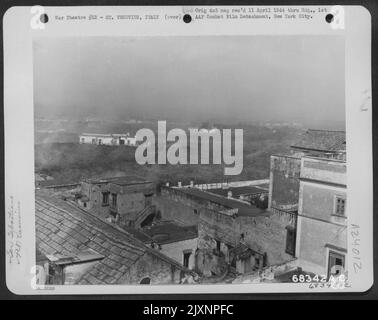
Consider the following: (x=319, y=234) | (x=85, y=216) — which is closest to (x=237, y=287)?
(x=319, y=234)

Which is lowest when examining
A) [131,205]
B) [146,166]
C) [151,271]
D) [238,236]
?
[151,271]

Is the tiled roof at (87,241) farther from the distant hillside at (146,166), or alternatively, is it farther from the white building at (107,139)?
the white building at (107,139)

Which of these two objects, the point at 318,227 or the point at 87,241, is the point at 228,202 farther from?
the point at 87,241

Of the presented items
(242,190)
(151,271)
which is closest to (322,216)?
(242,190)

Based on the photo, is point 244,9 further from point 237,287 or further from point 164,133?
point 237,287

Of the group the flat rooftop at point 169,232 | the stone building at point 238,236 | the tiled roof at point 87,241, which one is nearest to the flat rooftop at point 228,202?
the stone building at point 238,236

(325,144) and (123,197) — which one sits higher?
(325,144)

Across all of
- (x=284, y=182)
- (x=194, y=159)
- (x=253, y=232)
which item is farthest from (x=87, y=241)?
(x=284, y=182)
